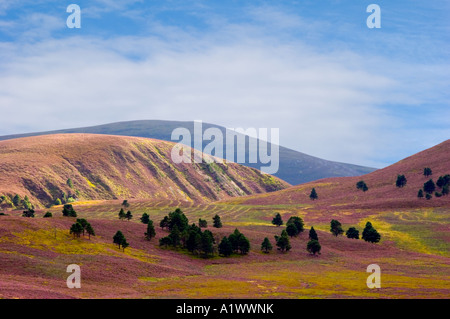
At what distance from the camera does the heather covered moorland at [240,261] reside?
177ft

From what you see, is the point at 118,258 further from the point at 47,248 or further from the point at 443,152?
the point at 443,152

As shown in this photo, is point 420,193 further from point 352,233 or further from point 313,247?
point 313,247

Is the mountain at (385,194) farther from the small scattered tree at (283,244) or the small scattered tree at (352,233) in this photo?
the small scattered tree at (283,244)

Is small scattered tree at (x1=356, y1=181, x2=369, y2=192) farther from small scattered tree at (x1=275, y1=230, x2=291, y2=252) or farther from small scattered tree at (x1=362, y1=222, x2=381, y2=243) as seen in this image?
small scattered tree at (x1=275, y1=230, x2=291, y2=252)

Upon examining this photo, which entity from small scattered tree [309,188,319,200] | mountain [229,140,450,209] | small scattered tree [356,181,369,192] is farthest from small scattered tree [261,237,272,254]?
small scattered tree [356,181,369,192]

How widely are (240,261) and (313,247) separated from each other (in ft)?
59.6

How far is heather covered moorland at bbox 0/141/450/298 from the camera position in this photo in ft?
177

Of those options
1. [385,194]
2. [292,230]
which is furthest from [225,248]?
[385,194]

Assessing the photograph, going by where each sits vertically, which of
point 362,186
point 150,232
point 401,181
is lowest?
point 150,232

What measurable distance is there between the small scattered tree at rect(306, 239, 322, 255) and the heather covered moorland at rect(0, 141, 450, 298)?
4.60ft

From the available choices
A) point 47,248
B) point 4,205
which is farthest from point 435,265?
point 4,205

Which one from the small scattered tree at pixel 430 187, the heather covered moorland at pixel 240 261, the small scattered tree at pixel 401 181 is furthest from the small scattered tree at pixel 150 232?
the small scattered tree at pixel 401 181

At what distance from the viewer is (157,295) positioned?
5088 cm

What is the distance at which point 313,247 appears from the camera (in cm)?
9650
